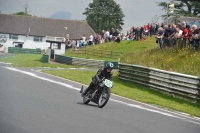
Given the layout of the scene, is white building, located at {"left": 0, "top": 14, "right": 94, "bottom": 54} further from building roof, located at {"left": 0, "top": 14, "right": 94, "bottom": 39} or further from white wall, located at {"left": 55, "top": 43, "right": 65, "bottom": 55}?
white wall, located at {"left": 55, "top": 43, "right": 65, "bottom": 55}

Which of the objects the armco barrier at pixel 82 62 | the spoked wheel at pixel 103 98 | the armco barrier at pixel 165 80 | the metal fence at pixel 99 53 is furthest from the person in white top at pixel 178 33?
the metal fence at pixel 99 53

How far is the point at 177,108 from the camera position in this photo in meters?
18.3

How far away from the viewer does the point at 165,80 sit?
23.0m

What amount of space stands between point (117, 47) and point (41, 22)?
118 ft

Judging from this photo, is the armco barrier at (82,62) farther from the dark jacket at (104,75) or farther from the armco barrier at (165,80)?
the dark jacket at (104,75)

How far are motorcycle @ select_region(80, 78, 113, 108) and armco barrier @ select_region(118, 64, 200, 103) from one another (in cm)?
648

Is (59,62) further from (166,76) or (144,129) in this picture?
(144,129)

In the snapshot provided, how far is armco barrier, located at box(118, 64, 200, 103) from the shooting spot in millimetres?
20547

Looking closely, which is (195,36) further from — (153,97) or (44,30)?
(44,30)

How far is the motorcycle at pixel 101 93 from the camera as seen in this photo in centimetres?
1474

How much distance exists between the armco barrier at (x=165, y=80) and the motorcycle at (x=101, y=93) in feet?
21.3

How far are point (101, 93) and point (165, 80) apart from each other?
855cm

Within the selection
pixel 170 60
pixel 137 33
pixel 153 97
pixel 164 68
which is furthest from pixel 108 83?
pixel 137 33

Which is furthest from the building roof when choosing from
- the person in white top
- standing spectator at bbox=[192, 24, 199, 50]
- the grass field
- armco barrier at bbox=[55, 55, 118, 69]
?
standing spectator at bbox=[192, 24, 199, 50]
